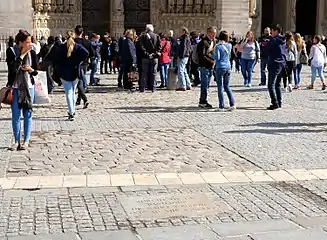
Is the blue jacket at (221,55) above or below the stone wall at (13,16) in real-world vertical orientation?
below

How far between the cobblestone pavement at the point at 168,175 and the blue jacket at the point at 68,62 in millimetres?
960

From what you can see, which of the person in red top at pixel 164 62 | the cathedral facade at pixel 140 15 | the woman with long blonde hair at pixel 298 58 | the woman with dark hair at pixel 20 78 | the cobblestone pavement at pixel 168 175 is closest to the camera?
the cobblestone pavement at pixel 168 175

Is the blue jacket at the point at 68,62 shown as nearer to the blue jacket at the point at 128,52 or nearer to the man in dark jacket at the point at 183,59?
the blue jacket at the point at 128,52

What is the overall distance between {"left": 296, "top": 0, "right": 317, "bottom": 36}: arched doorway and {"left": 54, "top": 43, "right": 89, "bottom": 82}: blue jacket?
29805 millimetres

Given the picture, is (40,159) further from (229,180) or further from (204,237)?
(204,237)

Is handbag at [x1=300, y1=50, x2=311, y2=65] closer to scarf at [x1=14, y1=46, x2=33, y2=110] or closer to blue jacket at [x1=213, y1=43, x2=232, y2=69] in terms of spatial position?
blue jacket at [x1=213, y1=43, x2=232, y2=69]

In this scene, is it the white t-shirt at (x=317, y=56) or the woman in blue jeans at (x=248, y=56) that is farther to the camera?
the woman in blue jeans at (x=248, y=56)

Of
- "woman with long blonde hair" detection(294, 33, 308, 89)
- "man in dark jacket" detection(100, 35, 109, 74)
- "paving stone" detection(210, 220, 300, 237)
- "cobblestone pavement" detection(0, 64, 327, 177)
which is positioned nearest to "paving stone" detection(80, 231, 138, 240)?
"paving stone" detection(210, 220, 300, 237)

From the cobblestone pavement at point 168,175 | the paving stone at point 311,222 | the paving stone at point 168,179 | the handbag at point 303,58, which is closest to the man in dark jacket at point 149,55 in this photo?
the cobblestone pavement at point 168,175

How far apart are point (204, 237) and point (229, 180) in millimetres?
2237

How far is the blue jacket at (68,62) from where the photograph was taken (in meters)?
11.8

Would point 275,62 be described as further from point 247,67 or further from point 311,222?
point 311,222

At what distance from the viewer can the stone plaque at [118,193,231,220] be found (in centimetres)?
635

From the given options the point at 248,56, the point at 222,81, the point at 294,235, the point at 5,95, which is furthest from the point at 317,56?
the point at 294,235
